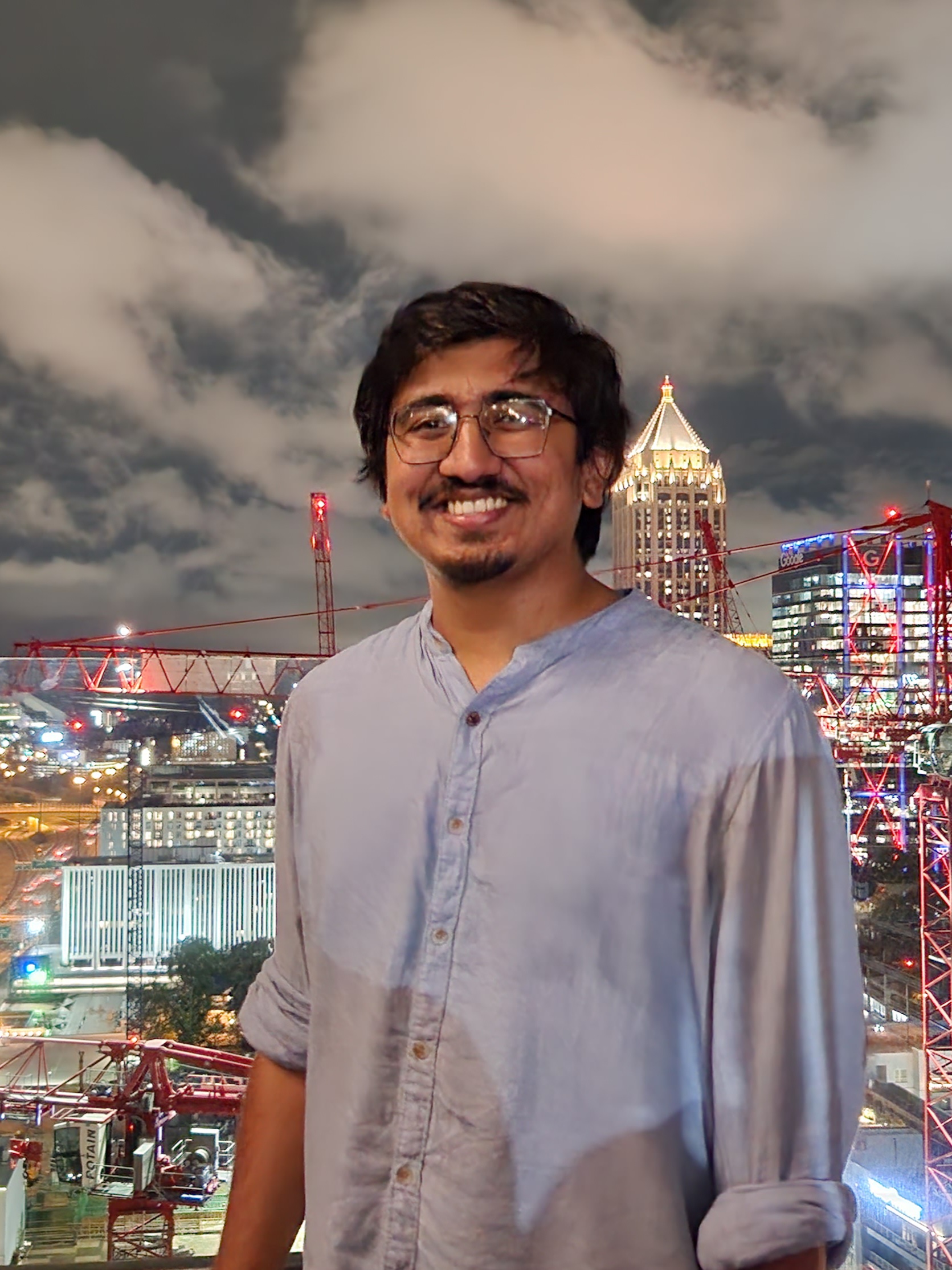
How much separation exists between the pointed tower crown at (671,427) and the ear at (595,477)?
280 cm

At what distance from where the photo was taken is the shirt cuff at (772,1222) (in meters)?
0.72

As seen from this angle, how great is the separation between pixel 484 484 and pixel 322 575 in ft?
10.1

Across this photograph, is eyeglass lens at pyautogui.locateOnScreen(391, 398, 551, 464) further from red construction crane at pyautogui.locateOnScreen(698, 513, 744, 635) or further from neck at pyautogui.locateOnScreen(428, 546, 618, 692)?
red construction crane at pyautogui.locateOnScreen(698, 513, 744, 635)

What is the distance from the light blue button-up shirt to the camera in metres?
0.75

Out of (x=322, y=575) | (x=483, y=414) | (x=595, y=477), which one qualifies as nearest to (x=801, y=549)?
(x=322, y=575)

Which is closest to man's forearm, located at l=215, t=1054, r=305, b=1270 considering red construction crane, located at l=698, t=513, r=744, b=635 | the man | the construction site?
the man

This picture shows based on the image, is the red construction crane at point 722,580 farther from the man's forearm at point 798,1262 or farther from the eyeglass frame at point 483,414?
the man's forearm at point 798,1262

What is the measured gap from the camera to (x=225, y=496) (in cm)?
391

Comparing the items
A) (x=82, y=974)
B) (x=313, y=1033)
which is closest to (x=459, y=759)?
(x=313, y=1033)

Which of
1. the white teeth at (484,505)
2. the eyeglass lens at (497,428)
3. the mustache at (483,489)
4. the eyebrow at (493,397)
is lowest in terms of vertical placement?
the white teeth at (484,505)

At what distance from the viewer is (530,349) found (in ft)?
2.82

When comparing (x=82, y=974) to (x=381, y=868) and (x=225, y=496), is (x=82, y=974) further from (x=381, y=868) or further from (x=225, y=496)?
(x=381, y=868)

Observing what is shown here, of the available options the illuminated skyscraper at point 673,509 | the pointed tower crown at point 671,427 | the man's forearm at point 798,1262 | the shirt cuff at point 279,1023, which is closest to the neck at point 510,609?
the shirt cuff at point 279,1023

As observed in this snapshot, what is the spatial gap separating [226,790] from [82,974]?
5.85 feet
